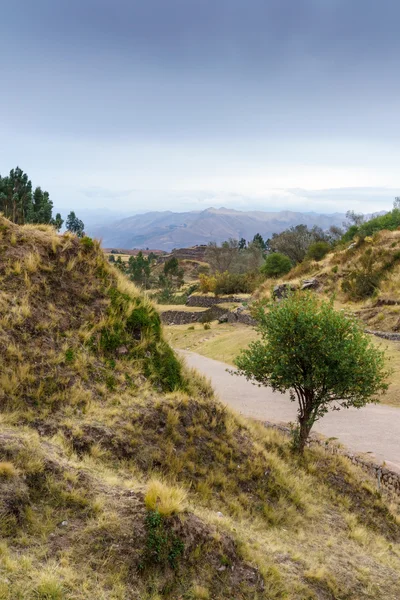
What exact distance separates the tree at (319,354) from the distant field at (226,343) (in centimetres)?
747

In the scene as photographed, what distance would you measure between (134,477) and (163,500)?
1.63m

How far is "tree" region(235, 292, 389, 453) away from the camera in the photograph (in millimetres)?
11070

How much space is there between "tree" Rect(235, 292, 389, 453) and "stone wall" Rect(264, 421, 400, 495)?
1542mm

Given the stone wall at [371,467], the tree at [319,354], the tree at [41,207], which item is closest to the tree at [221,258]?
the tree at [41,207]

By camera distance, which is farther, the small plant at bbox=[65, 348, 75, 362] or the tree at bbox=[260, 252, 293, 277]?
the tree at bbox=[260, 252, 293, 277]

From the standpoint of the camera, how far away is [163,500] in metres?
6.30

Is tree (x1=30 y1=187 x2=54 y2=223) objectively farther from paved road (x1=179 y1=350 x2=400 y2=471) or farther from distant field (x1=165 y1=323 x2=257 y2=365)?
paved road (x1=179 y1=350 x2=400 y2=471)

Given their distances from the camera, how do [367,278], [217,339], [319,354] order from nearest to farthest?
[319,354] → [217,339] → [367,278]

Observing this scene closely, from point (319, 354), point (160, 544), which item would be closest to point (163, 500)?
point (160, 544)

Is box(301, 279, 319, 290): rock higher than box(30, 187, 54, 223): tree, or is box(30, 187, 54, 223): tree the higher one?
box(30, 187, 54, 223): tree

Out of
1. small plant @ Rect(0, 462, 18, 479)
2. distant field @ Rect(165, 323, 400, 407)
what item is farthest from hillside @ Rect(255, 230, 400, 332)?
small plant @ Rect(0, 462, 18, 479)

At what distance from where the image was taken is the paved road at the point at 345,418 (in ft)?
43.9

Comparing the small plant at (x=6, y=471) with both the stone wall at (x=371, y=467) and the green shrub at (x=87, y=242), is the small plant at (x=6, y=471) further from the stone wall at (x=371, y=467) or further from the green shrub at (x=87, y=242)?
the stone wall at (x=371, y=467)

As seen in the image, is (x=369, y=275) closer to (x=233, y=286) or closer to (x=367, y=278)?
(x=367, y=278)
